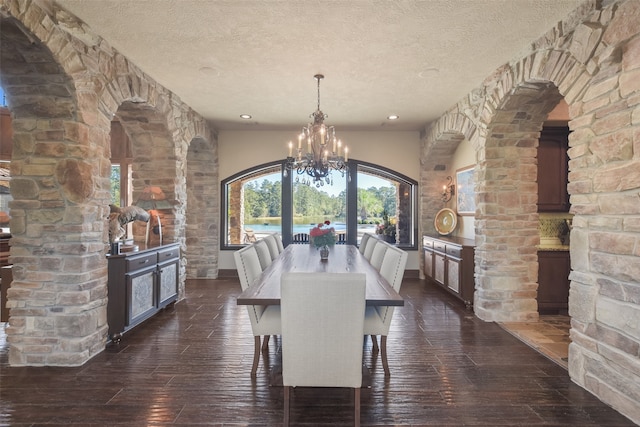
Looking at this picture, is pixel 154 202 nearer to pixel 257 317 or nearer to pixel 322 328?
pixel 257 317

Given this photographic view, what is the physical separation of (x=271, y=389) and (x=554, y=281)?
3.65 meters

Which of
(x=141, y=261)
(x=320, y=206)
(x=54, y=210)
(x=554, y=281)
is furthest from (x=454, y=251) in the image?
(x=54, y=210)

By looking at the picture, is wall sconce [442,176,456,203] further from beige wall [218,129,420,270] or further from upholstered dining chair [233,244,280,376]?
upholstered dining chair [233,244,280,376]

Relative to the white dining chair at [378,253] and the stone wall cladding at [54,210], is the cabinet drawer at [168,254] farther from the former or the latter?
the white dining chair at [378,253]

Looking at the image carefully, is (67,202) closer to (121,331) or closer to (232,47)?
(121,331)

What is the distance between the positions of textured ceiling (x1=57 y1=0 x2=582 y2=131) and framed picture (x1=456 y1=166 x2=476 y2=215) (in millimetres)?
1399

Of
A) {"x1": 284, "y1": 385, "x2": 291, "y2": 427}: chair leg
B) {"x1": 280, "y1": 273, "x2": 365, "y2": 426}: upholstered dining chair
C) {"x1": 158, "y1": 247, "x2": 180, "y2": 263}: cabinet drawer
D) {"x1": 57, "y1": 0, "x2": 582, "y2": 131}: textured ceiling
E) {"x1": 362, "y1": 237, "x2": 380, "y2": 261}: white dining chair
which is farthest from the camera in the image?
{"x1": 158, "y1": 247, "x2": 180, "y2": 263}: cabinet drawer

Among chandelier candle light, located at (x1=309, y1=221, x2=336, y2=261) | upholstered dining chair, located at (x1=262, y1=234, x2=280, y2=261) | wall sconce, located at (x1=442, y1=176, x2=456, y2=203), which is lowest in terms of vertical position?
upholstered dining chair, located at (x1=262, y1=234, x2=280, y2=261)

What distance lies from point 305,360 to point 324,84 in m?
3.13

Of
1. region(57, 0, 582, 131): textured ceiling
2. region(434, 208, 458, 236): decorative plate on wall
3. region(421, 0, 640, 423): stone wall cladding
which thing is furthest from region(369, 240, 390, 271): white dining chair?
region(434, 208, 458, 236): decorative plate on wall

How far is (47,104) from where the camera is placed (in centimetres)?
279

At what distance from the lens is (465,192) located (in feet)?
18.4

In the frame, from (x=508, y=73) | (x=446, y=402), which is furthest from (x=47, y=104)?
(x=508, y=73)

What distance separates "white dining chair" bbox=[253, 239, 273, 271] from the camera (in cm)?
347
